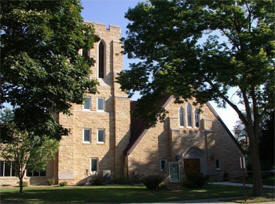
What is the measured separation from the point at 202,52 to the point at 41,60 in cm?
915

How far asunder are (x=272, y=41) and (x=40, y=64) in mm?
12317

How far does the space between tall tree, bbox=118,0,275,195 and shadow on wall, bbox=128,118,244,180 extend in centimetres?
1308

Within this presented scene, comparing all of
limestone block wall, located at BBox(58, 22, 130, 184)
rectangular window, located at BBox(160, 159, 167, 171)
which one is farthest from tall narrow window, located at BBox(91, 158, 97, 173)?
rectangular window, located at BBox(160, 159, 167, 171)

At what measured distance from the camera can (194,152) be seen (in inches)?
1417

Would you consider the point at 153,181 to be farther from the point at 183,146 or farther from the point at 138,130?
the point at 138,130

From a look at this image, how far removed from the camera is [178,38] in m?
19.9

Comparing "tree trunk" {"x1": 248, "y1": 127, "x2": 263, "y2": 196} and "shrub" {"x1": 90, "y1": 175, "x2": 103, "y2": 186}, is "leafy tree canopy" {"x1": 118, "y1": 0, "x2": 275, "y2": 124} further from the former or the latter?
"shrub" {"x1": 90, "y1": 175, "x2": 103, "y2": 186}

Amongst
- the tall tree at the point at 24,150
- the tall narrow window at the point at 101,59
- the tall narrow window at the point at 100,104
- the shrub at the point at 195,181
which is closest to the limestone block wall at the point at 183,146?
the tall narrow window at the point at 100,104

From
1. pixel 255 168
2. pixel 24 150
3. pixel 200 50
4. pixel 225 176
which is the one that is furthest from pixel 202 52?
pixel 225 176

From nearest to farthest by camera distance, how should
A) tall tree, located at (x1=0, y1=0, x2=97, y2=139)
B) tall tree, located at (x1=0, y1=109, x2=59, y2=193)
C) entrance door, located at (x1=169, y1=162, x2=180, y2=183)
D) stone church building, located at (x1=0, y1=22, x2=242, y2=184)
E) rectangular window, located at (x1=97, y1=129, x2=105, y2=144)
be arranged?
tall tree, located at (x1=0, y1=0, x2=97, y2=139), tall tree, located at (x1=0, y1=109, x2=59, y2=193), stone church building, located at (x1=0, y1=22, x2=242, y2=184), entrance door, located at (x1=169, y1=162, x2=180, y2=183), rectangular window, located at (x1=97, y1=129, x2=105, y2=144)

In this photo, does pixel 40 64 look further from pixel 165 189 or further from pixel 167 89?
pixel 165 189

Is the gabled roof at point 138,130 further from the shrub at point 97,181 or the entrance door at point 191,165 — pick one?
the entrance door at point 191,165

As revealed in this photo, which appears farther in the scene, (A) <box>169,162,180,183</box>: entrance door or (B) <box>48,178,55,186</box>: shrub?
(A) <box>169,162,180,183</box>: entrance door

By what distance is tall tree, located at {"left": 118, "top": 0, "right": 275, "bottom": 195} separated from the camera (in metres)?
17.8
